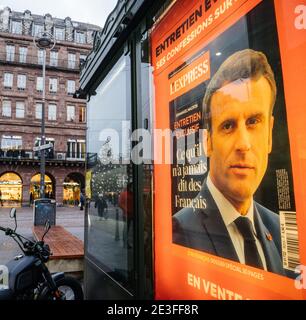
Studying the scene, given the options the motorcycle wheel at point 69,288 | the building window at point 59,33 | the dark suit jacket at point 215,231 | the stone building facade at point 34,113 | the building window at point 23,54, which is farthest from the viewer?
the building window at point 59,33

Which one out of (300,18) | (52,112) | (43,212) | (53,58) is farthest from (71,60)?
(300,18)

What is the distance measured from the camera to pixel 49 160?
116 ft

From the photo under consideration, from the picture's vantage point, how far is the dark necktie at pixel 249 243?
163cm

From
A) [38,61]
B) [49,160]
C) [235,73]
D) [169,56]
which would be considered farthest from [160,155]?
[38,61]

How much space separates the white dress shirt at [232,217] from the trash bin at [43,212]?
11062 mm

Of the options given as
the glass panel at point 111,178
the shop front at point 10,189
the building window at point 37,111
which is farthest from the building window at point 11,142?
the glass panel at point 111,178

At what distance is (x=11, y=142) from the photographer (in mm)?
34344

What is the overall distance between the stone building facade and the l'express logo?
1378 inches

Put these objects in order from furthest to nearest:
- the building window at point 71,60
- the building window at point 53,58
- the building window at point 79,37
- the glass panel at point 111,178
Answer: the building window at point 79,37 → the building window at point 71,60 → the building window at point 53,58 → the glass panel at point 111,178

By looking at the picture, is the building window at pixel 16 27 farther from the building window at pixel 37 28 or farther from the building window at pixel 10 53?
the building window at pixel 10 53

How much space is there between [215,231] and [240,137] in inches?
20.9

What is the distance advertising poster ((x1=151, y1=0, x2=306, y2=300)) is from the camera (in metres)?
1.50

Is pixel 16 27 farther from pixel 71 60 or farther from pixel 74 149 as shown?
pixel 74 149

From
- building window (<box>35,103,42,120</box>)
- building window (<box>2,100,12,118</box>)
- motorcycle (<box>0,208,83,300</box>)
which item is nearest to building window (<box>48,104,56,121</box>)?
building window (<box>35,103,42,120</box>)
